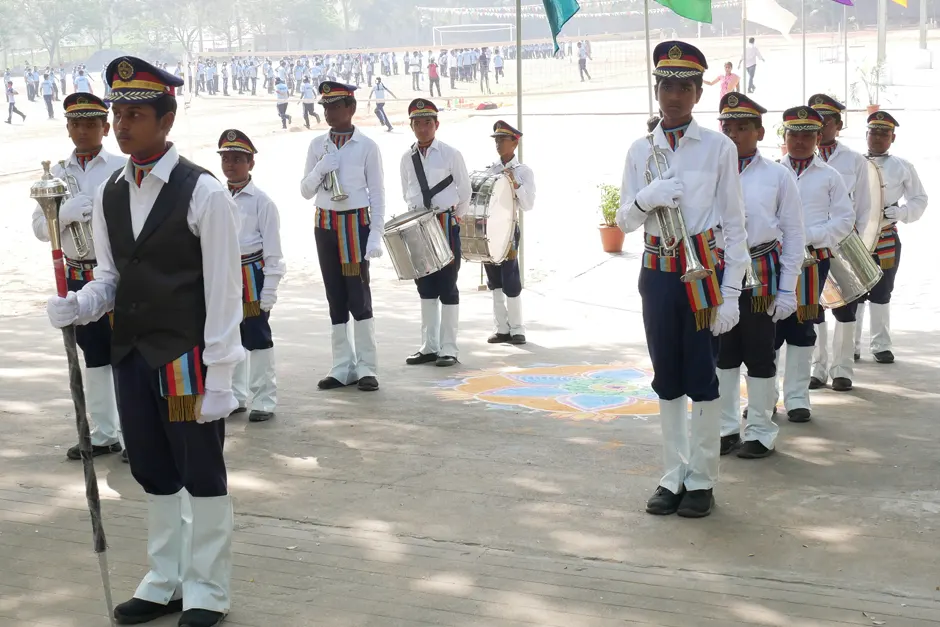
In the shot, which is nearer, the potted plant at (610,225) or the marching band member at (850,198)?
the marching band member at (850,198)

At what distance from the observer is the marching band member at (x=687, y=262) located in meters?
5.65

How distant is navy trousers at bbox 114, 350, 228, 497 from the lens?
14.8 feet

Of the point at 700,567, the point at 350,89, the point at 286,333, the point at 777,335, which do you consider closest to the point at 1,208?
the point at 286,333

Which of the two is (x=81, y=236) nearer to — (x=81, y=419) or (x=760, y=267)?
(x=81, y=419)

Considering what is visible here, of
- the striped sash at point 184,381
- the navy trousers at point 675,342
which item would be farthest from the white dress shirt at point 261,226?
the striped sash at point 184,381

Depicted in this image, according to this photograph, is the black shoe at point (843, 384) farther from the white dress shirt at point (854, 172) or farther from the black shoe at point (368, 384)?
the black shoe at point (368, 384)

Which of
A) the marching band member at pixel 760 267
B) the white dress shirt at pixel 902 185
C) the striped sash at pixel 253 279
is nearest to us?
the marching band member at pixel 760 267

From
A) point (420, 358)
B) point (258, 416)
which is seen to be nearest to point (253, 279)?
point (258, 416)

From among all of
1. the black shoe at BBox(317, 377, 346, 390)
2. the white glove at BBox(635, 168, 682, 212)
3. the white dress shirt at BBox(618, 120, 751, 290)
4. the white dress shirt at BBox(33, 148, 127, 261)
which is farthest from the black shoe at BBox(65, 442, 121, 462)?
the white glove at BBox(635, 168, 682, 212)

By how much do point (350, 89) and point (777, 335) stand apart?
3739 mm

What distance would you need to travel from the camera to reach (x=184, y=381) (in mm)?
4430

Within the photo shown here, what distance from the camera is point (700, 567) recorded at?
17.0ft

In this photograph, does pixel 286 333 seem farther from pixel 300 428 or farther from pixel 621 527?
pixel 621 527

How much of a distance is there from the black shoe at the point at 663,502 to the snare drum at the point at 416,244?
389 centimetres
